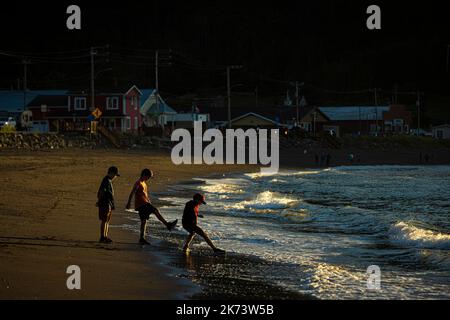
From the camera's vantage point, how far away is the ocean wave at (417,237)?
16.8 m

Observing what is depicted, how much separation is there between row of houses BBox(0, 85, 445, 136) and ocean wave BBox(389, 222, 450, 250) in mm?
41598

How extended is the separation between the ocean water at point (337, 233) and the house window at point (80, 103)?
128 ft

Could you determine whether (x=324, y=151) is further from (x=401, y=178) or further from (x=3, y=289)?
(x=3, y=289)

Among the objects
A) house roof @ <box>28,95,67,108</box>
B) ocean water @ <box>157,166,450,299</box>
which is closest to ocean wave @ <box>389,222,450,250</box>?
ocean water @ <box>157,166,450,299</box>

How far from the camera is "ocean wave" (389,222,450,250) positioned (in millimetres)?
16797

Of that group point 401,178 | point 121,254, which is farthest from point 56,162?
point 121,254

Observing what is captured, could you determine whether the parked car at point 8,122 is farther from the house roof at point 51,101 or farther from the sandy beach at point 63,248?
the sandy beach at point 63,248

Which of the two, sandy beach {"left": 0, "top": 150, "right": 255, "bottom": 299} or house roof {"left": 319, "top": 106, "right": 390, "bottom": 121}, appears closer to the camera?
sandy beach {"left": 0, "top": 150, "right": 255, "bottom": 299}

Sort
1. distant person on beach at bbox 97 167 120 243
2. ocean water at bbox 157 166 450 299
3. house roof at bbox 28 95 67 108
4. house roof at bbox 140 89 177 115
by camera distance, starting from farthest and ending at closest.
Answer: house roof at bbox 140 89 177 115, house roof at bbox 28 95 67 108, distant person on beach at bbox 97 167 120 243, ocean water at bbox 157 166 450 299

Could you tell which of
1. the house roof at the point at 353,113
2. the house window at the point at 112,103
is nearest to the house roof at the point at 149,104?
the house window at the point at 112,103

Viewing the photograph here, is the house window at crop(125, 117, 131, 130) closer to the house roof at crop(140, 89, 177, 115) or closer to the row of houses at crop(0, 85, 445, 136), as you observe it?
the row of houses at crop(0, 85, 445, 136)

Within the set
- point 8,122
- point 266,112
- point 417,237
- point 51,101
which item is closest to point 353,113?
point 266,112

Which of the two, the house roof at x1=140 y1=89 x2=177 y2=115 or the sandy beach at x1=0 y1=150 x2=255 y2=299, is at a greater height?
the house roof at x1=140 y1=89 x2=177 y2=115

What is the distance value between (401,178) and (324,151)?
2737 centimetres
